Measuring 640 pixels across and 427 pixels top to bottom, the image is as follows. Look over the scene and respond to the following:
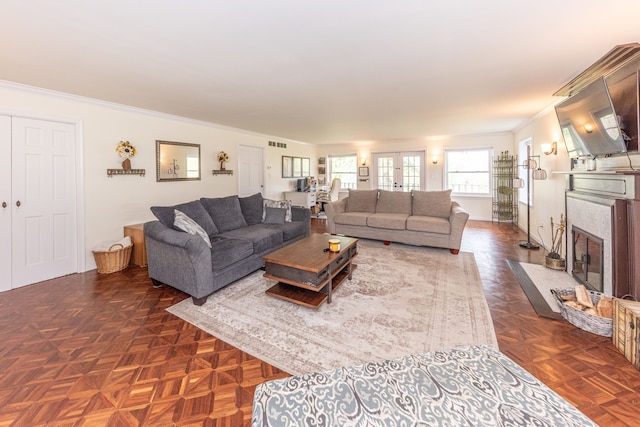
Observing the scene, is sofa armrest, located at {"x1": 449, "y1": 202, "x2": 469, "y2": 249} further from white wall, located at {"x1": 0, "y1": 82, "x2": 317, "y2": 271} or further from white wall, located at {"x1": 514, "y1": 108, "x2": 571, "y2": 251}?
white wall, located at {"x1": 0, "y1": 82, "x2": 317, "y2": 271}

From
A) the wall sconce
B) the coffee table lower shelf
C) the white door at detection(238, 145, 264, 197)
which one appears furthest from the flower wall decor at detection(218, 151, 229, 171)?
the wall sconce

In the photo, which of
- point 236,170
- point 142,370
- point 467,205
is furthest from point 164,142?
point 467,205

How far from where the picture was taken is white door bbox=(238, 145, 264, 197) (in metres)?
6.14

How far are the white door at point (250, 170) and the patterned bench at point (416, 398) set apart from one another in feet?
18.2

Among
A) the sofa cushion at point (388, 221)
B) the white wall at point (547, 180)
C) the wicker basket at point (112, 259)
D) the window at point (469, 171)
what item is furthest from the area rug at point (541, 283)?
the wicker basket at point (112, 259)

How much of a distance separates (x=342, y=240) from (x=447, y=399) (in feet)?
7.60

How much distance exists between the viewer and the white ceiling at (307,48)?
5.75ft

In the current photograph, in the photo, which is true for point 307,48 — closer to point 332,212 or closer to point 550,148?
point 332,212

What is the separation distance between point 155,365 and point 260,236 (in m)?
1.82

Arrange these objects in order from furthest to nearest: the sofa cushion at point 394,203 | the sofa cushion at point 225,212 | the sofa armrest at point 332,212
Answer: the sofa armrest at point 332,212
the sofa cushion at point 394,203
the sofa cushion at point 225,212

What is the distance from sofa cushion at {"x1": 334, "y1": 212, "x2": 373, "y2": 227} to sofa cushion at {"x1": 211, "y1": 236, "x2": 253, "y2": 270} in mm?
2335

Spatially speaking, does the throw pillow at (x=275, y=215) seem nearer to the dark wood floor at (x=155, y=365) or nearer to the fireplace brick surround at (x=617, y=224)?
the dark wood floor at (x=155, y=365)

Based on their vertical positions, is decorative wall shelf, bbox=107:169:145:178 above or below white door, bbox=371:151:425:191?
below

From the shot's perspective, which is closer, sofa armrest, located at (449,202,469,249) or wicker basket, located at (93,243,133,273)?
wicker basket, located at (93,243,133,273)
